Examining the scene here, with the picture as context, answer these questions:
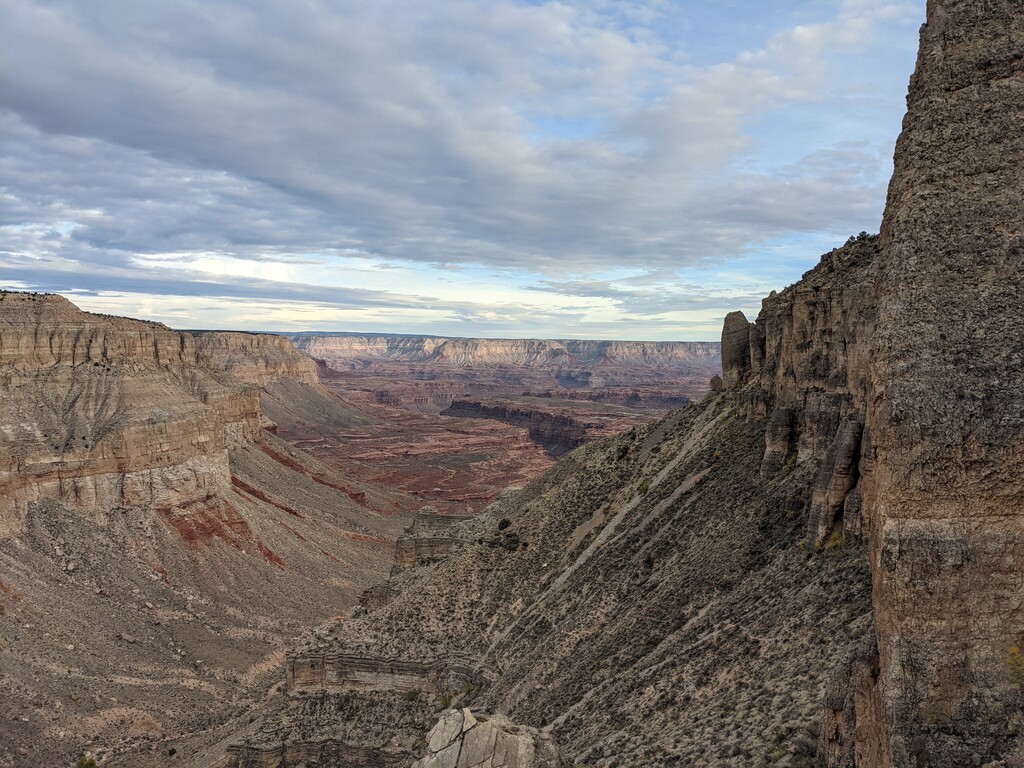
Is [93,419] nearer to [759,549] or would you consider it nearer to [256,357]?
[759,549]

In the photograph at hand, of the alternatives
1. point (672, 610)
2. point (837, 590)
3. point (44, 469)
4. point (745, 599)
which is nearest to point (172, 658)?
point (44, 469)

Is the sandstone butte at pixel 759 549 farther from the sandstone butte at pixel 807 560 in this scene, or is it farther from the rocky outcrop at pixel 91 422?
the rocky outcrop at pixel 91 422

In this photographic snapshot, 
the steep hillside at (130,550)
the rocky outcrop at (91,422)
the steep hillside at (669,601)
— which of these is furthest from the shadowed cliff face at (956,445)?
the rocky outcrop at (91,422)

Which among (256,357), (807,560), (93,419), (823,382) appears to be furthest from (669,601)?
(256,357)

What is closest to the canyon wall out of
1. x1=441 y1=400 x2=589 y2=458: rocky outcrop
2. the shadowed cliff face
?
the shadowed cliff face

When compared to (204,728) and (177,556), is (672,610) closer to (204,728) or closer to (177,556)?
(204,728)

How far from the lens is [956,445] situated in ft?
31.3

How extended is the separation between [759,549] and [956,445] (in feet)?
41.5

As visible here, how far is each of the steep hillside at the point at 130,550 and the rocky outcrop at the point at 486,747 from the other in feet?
76.0

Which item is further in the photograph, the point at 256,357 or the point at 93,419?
the point at 256,357

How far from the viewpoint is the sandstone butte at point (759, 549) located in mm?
9523

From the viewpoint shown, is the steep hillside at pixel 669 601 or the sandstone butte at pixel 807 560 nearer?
the sandstone butte at pixel 807 560

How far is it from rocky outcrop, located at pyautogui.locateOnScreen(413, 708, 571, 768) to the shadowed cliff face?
7.34 meters

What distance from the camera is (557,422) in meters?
169
